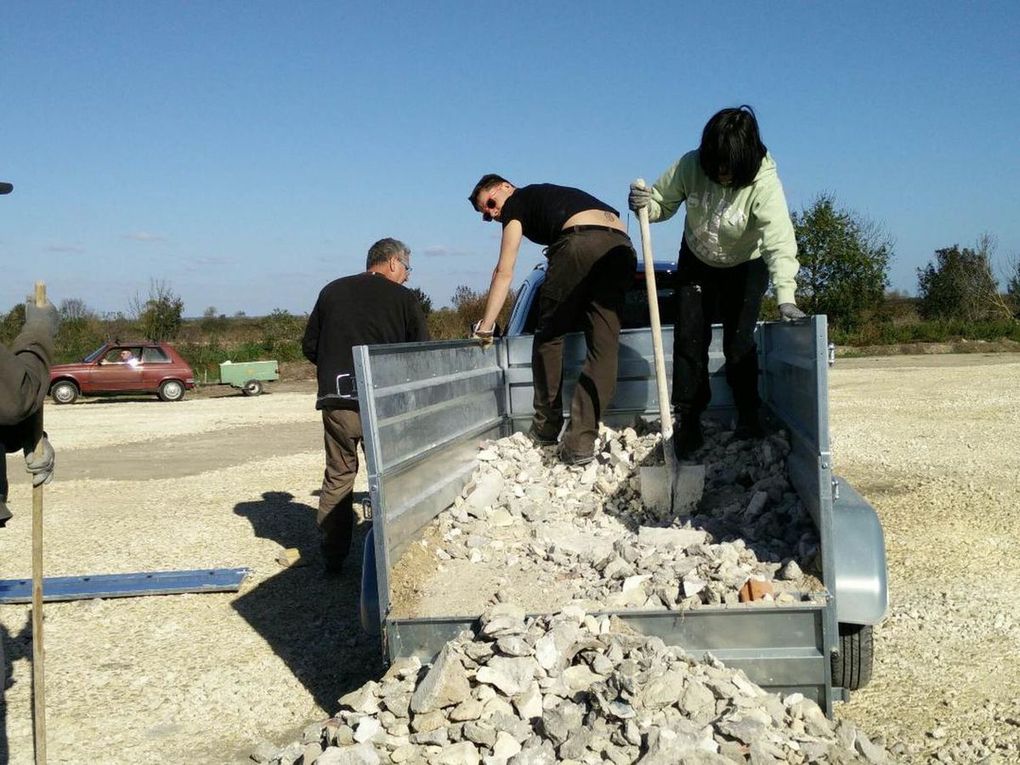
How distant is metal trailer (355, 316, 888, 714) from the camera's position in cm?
294

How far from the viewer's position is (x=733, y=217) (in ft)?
14.1

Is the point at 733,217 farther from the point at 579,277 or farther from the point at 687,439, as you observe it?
the point at 687,439

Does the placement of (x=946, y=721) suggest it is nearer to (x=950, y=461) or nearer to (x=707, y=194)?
(x=707, y=194)

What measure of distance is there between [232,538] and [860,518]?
5.17 m

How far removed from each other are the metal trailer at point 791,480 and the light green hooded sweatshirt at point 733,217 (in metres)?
0.34

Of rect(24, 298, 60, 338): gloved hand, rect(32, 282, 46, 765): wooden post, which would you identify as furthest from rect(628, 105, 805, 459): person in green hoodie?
rect(32, 282, 46, 765): wooden post

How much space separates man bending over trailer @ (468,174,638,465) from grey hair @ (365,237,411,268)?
1.12 meters

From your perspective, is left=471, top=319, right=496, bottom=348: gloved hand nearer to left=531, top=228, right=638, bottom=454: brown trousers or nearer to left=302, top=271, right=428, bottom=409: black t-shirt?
left=531, top=228, right=638, bottom=454: brown trousers

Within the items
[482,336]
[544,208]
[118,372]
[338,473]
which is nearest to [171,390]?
[118,372]

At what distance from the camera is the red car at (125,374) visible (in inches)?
942

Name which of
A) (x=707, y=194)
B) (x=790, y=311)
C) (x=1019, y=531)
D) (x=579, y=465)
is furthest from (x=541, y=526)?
(x=1019, y=531)

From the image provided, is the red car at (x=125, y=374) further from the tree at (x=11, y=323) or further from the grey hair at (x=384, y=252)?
the grey hair at (x=384, y=252)

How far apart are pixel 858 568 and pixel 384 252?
3.70 metres

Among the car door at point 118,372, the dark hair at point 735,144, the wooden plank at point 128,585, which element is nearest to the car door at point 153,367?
the car door at point 118,372
